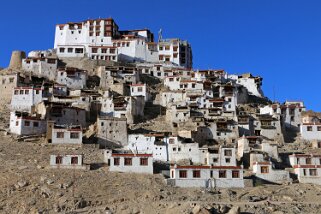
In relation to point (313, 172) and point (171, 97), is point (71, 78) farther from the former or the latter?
point (313, 172)

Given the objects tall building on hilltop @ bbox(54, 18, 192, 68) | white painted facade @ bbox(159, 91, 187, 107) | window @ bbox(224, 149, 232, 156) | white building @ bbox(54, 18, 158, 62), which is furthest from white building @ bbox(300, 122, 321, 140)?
white building @ bbox(54, 18, 158, 62)

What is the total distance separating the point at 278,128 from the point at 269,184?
1649cm

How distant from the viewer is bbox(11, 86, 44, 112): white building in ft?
231

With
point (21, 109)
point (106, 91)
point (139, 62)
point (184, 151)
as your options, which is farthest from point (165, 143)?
point (139, 62)

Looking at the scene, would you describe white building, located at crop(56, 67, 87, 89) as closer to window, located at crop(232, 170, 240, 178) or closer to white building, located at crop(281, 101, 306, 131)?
white building, located at crop(281, 101, 306, 131)

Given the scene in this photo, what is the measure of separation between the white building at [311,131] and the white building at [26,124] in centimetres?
3485

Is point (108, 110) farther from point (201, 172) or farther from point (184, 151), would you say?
point (201, 172)

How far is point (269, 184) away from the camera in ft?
180

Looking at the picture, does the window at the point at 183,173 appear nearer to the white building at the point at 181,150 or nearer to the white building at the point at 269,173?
the white building at the point at 181,150

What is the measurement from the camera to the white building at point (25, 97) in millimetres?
70375

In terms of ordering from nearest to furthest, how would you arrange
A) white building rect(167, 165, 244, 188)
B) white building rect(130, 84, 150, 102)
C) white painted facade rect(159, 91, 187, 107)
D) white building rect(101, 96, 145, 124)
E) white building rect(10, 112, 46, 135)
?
white building rect(167, 165, 244, 188) < white building rect(10, 112, 46, 135) < white building rect(101, 96, 145, 124) < white painted facade rect(159, 91, 187, 107) < white building rect(130, 84, 150, 102)

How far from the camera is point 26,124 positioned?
2419 inches

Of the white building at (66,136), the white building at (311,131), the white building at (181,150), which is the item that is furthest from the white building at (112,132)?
the white building at (311,131)

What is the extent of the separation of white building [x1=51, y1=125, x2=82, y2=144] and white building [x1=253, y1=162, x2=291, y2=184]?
2072 centimetres
